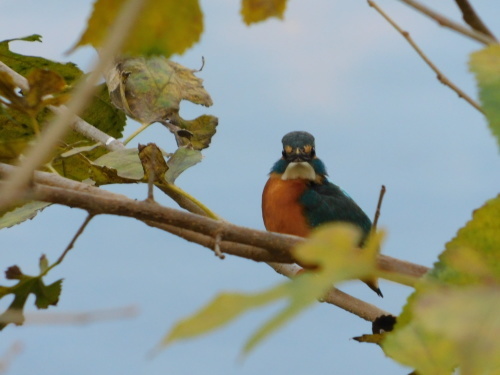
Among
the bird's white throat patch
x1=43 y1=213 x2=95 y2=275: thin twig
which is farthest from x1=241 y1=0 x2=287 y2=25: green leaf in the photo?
the bird's white throat patch

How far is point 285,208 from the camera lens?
168 inches

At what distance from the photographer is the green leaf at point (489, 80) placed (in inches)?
25.8

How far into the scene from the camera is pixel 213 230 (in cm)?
115

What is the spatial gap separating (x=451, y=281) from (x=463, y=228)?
Answer: 7cm

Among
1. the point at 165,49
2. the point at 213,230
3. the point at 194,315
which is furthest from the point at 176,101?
the point at 194,315

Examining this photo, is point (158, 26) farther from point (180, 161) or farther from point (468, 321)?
point (180, 161)

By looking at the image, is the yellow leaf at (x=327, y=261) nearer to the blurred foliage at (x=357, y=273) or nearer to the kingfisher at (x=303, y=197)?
the blurred foliage at (x=357, y=273)

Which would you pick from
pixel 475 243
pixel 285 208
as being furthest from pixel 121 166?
pixel 285 208

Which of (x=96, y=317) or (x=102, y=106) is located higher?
(x=102, y=106)

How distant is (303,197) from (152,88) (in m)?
1.69

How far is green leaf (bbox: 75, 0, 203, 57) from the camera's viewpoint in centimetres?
79

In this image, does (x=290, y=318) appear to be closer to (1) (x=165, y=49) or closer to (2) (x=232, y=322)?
(2) (x=232, y=322)

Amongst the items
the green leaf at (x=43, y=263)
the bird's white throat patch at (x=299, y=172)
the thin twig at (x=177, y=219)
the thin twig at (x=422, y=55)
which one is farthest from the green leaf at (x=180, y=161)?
the bird's white throat patch at (x=299, y=172)

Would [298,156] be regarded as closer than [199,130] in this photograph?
No
